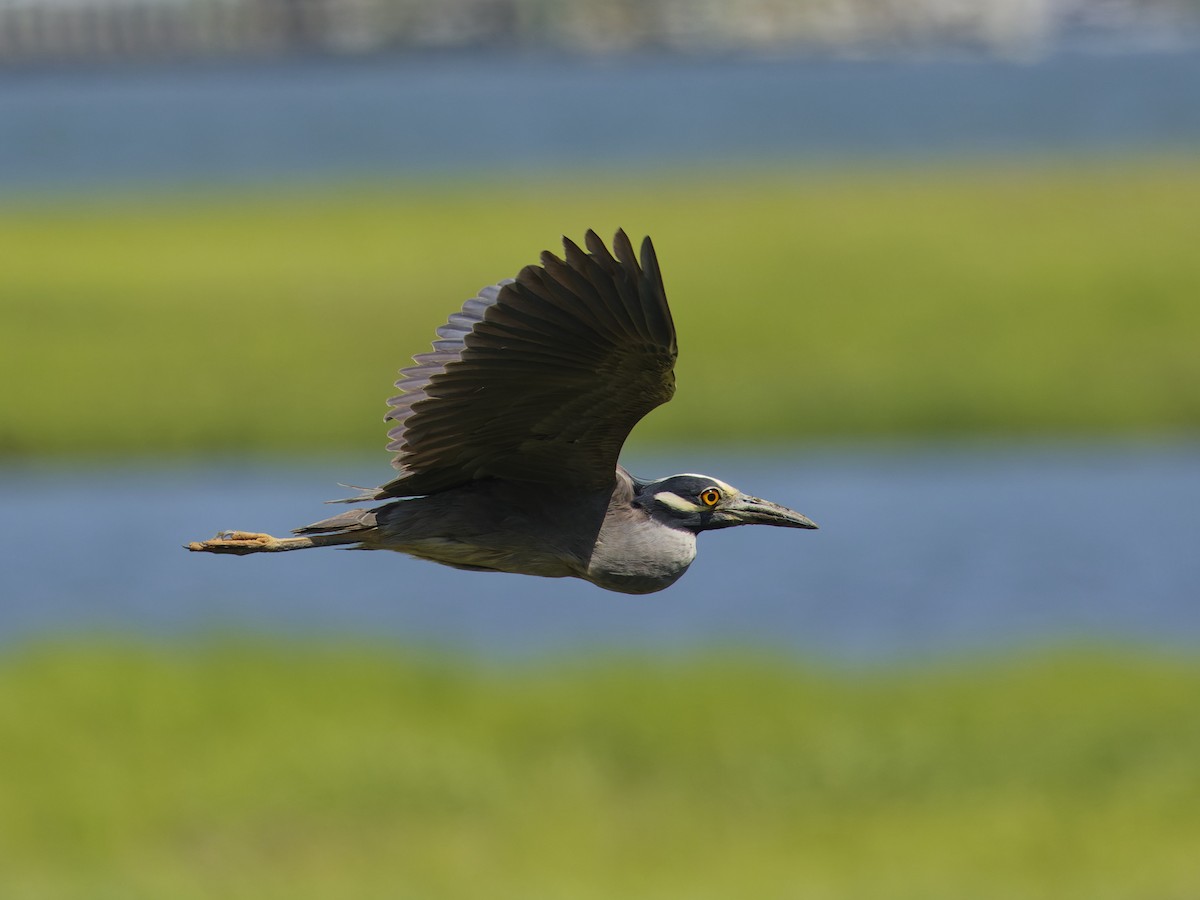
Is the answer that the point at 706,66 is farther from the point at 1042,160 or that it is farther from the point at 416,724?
the point at 416,724

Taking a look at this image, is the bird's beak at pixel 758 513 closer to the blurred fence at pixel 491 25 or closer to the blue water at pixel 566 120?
the blue water at pixel 566 120

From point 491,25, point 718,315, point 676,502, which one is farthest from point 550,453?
point 491,25

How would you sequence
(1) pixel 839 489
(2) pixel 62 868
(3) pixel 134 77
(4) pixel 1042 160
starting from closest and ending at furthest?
(2) pixel 62 868 < (1) pixel 839 489 < (4) pixel 1042 160 < (3) pixel 134 77

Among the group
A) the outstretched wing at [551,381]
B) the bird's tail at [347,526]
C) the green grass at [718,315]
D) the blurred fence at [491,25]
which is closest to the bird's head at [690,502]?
the outstretched wing at [551,381]

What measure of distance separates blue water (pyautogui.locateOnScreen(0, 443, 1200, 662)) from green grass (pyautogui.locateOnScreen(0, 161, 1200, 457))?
77cm

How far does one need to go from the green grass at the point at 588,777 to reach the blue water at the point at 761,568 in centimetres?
100

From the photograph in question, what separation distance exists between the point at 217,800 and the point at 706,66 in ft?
254

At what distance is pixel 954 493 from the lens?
23.8 metres

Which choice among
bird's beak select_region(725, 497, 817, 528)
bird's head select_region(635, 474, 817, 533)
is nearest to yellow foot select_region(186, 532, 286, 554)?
bird's head select_region(635, 474, 817, 533)

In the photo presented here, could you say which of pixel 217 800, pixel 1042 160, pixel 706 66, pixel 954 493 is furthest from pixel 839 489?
pixel 706 66

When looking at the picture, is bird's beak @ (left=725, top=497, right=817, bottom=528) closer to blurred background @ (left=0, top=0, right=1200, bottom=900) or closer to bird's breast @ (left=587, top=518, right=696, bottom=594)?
bird's breast @ (left=587, top=518, right=696, bottom=594)

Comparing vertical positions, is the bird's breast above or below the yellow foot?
above

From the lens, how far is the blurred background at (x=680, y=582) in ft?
53.7

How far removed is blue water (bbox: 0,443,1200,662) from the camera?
19859mm
